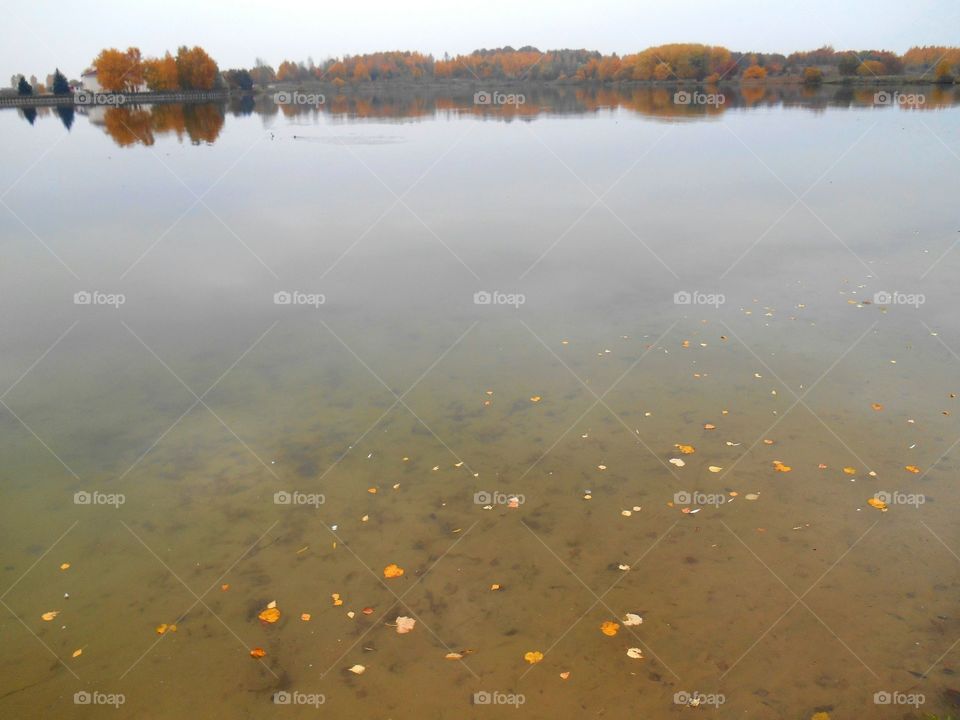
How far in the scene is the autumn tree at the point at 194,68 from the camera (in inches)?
4060

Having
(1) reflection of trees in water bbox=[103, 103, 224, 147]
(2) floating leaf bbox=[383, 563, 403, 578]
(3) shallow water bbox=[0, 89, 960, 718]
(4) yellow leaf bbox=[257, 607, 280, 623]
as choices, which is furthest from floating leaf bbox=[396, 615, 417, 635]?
(1) reflection of trees in water bbox=[103, 103, 224, 147]

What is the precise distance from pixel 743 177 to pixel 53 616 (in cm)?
2227

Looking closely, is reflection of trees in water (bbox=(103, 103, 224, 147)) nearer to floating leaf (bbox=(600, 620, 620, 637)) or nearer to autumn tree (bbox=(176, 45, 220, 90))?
floating leaf (bbox=(600, 620, 620, 637))

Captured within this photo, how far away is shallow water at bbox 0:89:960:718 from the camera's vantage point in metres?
4.60

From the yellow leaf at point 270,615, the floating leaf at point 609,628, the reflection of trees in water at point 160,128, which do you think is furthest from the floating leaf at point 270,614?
the reflection of trees in water at point 160,128

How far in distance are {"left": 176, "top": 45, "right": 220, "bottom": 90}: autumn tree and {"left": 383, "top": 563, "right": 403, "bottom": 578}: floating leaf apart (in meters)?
118

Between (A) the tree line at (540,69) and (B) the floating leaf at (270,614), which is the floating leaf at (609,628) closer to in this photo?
(B) the floating leaf at (270,614)

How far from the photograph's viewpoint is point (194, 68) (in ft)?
338

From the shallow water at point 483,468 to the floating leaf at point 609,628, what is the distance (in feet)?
0.28

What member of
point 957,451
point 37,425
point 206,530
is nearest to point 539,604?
point 206,530

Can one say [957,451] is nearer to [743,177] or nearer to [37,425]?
[37,425]

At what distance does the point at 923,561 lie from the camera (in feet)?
17.5

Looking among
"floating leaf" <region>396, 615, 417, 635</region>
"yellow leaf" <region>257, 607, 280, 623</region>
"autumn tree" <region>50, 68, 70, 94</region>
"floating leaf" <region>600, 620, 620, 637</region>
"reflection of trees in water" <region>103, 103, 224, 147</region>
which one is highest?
"autumn tree" <region>50, 68, 70, 94</region>

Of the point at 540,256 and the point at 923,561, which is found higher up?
the point at 540,256
